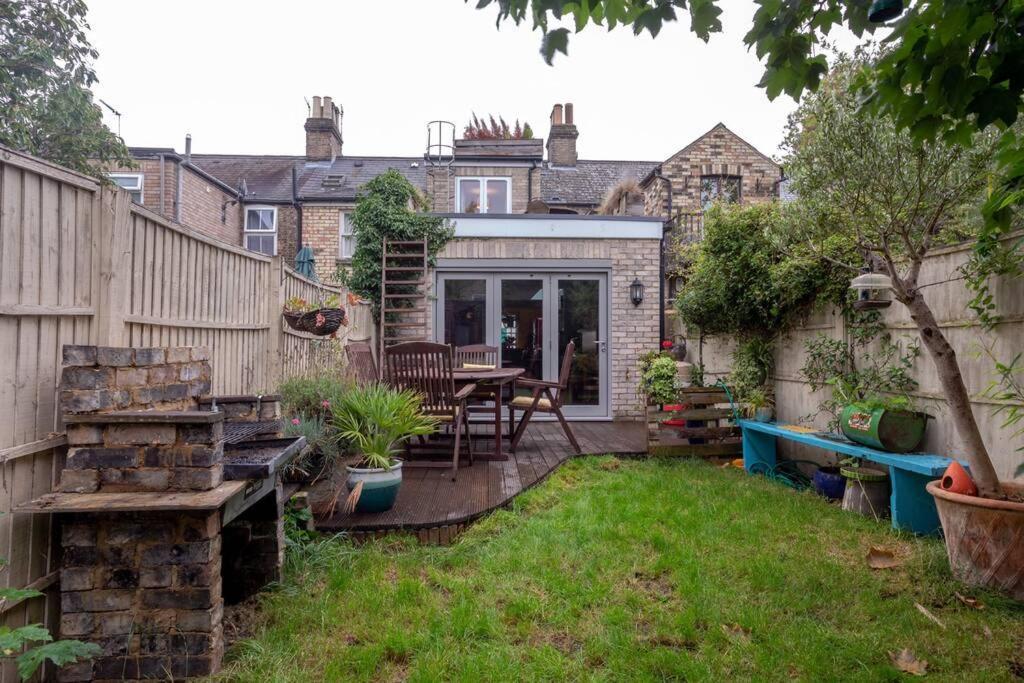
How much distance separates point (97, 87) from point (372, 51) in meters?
7.24

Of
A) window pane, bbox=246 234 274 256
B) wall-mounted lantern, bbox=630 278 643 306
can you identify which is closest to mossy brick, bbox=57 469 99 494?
wall-mounted lantern, bbox=630 278 643 306

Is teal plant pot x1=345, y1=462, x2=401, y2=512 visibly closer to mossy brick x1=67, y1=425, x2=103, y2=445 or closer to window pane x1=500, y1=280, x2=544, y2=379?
mossy brick x1=67, y1=425, x2=103, y2=445

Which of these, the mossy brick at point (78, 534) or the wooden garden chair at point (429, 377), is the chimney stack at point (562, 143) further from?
the mossy brick at point (78, 534)

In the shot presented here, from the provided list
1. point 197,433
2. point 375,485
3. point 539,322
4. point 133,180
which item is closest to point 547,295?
point 539,322

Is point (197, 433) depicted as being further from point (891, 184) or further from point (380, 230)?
point (380, 230)

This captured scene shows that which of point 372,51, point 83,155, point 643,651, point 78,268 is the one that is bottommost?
point 643,651

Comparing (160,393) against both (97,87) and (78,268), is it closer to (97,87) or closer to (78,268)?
(78,268)

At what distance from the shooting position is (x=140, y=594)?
6.52 ft

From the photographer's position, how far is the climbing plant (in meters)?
8.05

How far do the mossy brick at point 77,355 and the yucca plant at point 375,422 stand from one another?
1.75 metres

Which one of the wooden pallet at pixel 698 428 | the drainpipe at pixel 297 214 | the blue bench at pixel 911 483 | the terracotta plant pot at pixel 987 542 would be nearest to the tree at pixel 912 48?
the terracotta plant pot at pixel 987 542

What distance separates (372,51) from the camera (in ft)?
15.3

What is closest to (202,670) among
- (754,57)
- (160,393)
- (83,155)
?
(160,393)

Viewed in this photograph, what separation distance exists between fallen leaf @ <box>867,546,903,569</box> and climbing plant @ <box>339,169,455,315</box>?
6.22 metres
